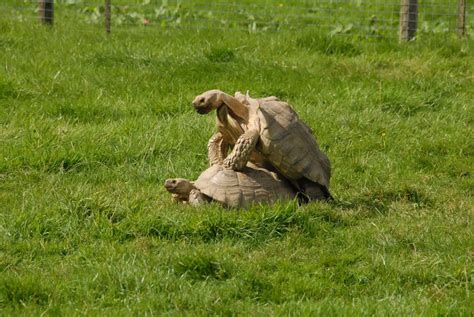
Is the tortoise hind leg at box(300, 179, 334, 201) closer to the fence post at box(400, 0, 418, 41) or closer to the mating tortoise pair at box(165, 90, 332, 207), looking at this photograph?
the mating tortoise pair at box(165, 90, 332, 207)

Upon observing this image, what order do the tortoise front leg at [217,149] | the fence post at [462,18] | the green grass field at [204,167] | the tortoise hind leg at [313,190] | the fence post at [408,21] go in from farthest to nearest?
the fence post at [408,21], the fence post at [462,18], the tortoise front leg at [217,149], the tortoise hind leg at [313,190], the green grass field at [204,167]

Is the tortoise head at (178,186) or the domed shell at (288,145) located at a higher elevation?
the domed shell at (288,145)

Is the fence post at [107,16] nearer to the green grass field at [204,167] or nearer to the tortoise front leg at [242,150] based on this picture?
the green grass field at [204,167]

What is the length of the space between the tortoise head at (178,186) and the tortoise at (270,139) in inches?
12.2

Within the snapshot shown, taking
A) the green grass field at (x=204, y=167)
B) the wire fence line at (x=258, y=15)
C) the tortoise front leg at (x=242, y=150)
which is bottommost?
the green grass field at (x=204, y=167)

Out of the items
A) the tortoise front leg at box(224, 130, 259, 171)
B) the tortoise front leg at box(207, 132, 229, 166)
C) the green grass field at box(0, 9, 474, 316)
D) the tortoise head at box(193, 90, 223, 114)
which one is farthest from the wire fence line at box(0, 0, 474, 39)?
the tortoise front leg at box(224, 130, 259, 171)

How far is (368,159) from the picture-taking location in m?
9.34

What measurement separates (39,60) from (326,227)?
5435 millimetres

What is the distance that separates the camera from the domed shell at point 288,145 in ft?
25.3

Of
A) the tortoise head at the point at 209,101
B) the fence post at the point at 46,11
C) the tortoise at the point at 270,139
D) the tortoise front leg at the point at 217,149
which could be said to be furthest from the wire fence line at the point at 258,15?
the tortoise head at the point at 209,101

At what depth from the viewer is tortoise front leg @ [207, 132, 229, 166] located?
8.16m

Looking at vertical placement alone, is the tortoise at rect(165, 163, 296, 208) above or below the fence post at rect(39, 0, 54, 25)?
below

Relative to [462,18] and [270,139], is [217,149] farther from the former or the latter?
[462,18]

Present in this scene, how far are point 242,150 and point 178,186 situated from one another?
534 millimetres
